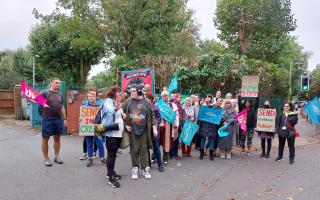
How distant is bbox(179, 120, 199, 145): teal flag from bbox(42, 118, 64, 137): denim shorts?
316cm

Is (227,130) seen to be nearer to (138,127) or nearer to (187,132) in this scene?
(187,132)

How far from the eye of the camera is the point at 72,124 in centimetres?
1468

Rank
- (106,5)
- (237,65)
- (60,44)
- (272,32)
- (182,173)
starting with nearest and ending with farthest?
(182,173), (237,65), (106,5), (60,44), (272,32)

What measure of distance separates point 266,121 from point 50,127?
5876mm

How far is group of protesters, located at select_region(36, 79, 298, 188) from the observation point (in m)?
7.43

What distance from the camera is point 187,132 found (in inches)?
401

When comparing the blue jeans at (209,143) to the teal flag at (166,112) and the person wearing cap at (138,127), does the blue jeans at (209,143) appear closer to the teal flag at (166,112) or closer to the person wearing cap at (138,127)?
the teal flag at (166,112)

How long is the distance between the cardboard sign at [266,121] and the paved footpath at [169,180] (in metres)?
0.83

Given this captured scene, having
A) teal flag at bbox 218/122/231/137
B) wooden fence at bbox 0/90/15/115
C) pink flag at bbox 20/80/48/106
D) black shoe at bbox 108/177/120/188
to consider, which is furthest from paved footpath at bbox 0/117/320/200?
wooden fence at bbox 0/90/15/115

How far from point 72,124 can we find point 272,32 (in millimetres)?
27318

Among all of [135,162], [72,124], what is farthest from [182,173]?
[72,124]

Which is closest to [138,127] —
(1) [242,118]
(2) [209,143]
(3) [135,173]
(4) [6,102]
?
(3) [135,173]

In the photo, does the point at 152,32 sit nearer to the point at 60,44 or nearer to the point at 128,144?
the point at 60,44

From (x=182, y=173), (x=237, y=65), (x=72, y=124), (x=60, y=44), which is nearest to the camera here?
(x=182, y=173)
